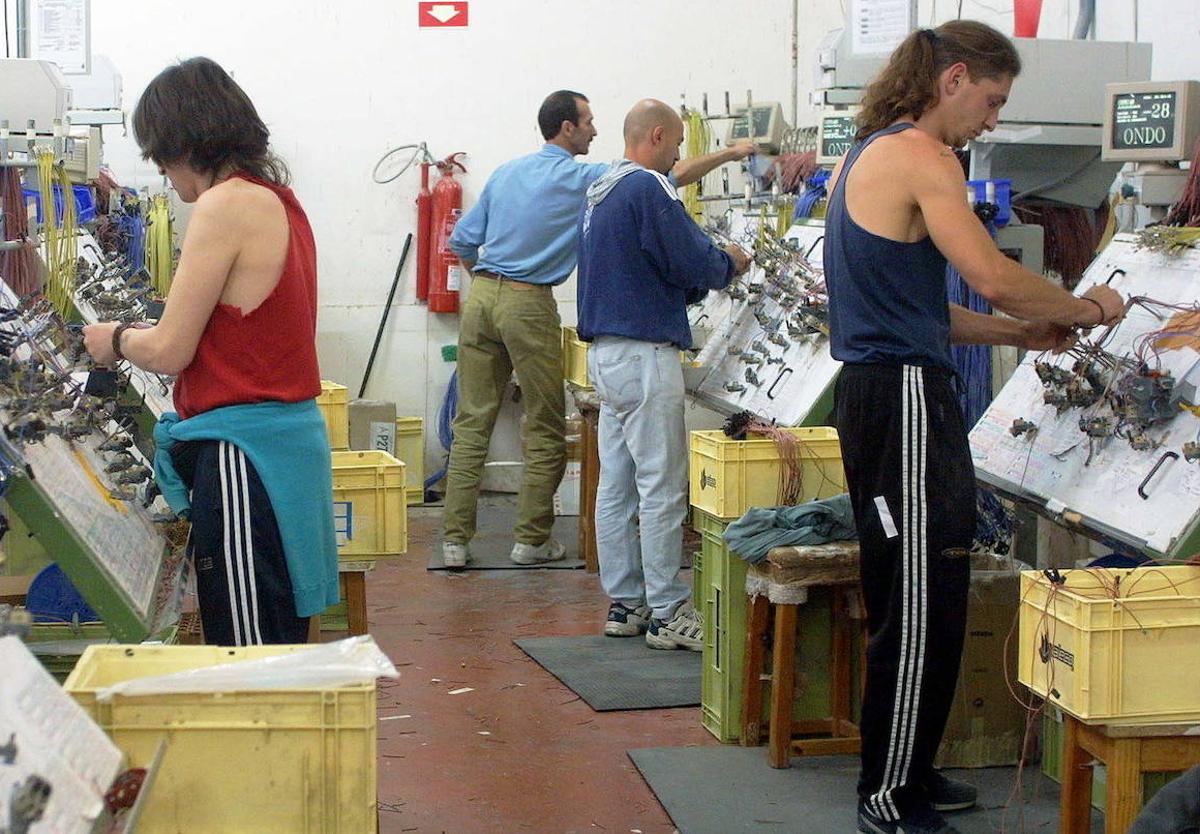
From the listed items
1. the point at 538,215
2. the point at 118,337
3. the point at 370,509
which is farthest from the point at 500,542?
the point at 118,337

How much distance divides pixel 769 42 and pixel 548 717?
4684 millimetres

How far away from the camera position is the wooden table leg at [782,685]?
144 inches

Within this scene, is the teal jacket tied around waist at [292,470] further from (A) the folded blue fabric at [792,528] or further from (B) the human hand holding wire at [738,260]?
(B) the human hand holding wire at [738,260]

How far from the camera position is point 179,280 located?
2.48m

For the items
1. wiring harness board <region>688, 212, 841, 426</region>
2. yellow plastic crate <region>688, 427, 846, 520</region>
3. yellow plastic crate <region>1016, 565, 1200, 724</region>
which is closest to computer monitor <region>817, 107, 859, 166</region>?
wiring harness board <region>688, 212, 841, 426</region>

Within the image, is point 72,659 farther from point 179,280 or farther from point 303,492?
point 179,280

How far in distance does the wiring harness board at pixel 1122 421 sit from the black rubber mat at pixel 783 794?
681mm

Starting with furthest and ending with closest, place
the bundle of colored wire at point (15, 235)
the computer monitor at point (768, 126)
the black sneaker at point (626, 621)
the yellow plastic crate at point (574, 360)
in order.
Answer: the yellow plastic crate at point (574, 360) → the computer monitor at point (768, 126) → the black sneaker at point (626, 621) → the bundle of colored wire at point (15, 235)

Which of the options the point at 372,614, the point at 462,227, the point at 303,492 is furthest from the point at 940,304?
the point at 462,227

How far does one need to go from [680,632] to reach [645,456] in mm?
569

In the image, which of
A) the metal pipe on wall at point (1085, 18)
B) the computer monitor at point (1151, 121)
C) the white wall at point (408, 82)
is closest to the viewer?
the computer monitor at point (1151, 121)

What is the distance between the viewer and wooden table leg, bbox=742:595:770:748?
3.77 m

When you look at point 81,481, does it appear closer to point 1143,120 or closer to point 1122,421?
point 1122,421

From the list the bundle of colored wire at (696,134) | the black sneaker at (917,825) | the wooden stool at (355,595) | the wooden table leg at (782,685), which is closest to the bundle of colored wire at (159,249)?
the bundle of colored wire at (696,134)
